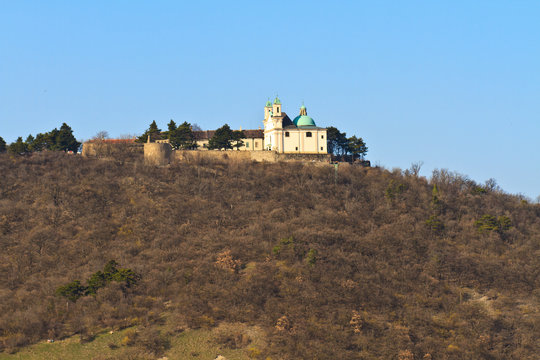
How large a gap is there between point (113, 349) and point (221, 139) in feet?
155

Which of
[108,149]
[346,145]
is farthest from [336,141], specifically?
[108,149]

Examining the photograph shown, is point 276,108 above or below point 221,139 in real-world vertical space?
above

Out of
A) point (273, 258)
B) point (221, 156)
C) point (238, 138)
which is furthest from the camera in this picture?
point (238, 138)

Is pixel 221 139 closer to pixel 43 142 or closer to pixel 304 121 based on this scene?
pixel 304 121

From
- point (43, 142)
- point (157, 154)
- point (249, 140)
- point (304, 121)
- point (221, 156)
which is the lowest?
point (221, 156)

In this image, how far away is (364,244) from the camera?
77062 mm

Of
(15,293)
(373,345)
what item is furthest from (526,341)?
(15,293)

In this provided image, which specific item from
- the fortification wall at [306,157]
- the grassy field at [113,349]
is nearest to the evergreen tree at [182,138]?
the fortification wall at [306,157]

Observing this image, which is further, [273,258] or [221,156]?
[221,156]

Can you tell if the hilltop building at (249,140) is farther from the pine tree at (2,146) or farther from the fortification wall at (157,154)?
the pine tree at (2,146)

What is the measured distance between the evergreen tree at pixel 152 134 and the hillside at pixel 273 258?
34.1 feet

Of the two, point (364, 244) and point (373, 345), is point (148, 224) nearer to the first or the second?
point (364, 244)

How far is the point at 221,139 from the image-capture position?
102312mm

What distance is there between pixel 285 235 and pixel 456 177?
34441 mm
